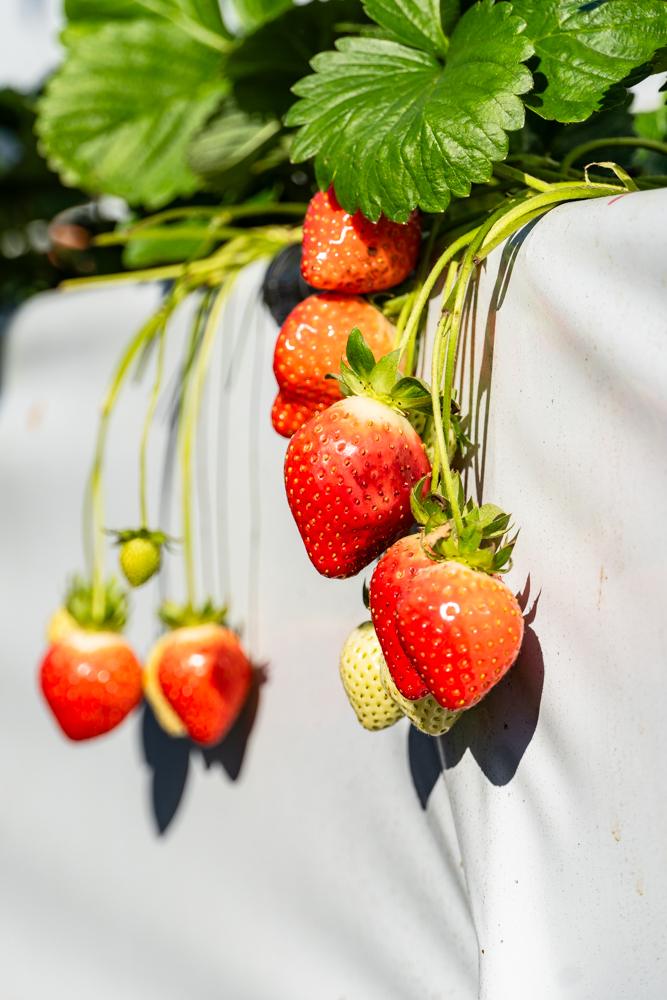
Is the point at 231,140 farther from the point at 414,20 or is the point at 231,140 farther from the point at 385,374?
the point at 385,374

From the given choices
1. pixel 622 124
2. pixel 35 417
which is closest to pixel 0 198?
pixel 35 417

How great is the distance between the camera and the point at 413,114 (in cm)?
37

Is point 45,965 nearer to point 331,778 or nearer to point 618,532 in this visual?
point 331,778

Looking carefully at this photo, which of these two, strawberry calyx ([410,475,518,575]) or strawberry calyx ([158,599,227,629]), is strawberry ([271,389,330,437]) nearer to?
strawberry calyx ([410,475,518,575])

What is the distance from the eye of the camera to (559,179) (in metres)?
0.39

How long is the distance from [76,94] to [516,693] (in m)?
0.58

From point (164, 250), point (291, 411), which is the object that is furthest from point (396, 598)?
point (164, 250)

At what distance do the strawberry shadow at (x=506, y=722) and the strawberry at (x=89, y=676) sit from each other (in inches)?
11.5

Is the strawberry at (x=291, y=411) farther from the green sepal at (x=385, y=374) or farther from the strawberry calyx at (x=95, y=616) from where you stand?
the strawberry calyx at (x=95, y=616)

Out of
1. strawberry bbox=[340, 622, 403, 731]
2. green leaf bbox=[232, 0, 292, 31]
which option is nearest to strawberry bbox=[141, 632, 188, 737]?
strawberry bbox=[340, 622, 403, 731]

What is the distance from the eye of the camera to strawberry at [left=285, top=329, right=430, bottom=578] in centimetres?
34

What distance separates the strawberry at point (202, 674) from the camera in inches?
22.7

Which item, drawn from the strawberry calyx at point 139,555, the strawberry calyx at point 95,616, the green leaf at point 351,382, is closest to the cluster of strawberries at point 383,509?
the green leaf at point 351,382

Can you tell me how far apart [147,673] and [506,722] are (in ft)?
1.07
